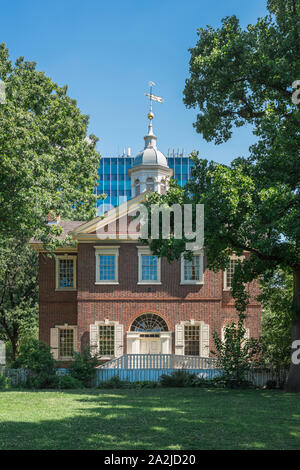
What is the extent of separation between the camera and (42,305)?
98.6ft

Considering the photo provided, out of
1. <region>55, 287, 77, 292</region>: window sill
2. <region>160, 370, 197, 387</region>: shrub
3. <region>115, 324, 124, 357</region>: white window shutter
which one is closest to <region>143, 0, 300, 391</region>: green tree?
<region>160, 370, 197, 387</region>: shrub

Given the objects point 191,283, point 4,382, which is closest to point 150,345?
point 191,283

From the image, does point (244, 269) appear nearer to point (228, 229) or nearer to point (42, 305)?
point (228, 229)

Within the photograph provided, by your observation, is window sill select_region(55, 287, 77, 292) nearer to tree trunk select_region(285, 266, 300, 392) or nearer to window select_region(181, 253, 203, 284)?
window select_region(181, 253, 203, 284)

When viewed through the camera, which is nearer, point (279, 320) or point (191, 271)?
point (279, 320)

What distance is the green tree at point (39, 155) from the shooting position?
22.0m

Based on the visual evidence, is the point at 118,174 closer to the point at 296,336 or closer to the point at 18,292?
the point at 18,292

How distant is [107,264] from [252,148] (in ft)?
41.7

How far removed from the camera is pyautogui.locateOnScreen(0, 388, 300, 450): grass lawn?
29.5 feet

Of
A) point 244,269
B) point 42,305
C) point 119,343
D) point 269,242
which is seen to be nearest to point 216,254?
point 244,269

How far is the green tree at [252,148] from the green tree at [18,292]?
22.4 meters

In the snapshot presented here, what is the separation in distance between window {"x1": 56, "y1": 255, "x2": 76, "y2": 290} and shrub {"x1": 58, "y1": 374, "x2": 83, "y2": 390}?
32.8ft

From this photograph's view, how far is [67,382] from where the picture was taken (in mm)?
20531
